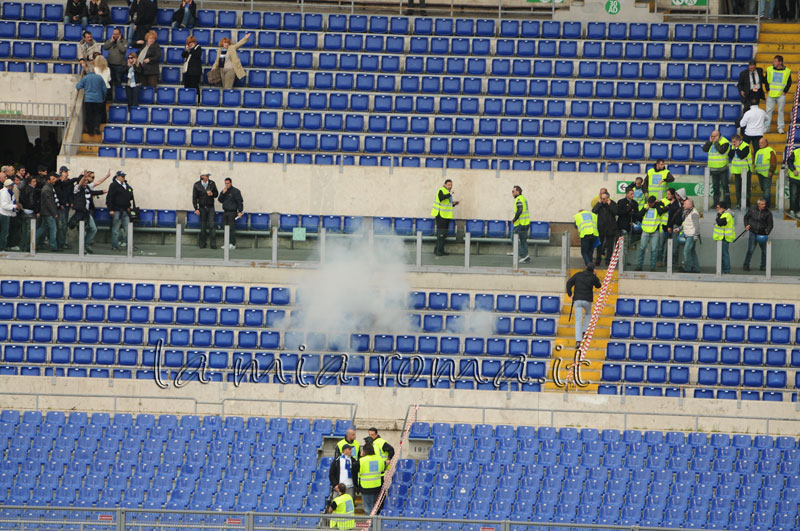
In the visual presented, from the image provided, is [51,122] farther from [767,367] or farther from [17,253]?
[767,367]

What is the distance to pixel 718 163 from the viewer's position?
3291 cm

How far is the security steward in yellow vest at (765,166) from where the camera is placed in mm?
32875

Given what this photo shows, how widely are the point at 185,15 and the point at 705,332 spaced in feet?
45.4

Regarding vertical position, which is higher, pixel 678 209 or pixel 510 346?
pixel 678 209

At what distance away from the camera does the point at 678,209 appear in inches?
1224

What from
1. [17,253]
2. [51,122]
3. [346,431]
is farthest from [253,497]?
[51,122]

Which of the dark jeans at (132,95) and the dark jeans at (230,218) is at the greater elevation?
the dark jeans at (132,95)

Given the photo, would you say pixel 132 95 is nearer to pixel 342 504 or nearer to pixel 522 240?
pixel 522 240

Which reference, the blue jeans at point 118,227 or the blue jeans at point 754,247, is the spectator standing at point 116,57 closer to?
the blue jeans at point 118,227

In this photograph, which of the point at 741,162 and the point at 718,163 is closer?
the point at 718,163

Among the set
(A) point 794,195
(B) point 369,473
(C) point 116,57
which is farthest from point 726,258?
(C) point 116,57

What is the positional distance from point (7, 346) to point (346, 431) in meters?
6.78

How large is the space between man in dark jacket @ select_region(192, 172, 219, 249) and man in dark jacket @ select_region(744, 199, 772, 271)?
9901 mm

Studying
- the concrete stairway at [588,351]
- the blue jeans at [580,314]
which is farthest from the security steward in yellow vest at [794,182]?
the blue jeans at [580,314]
